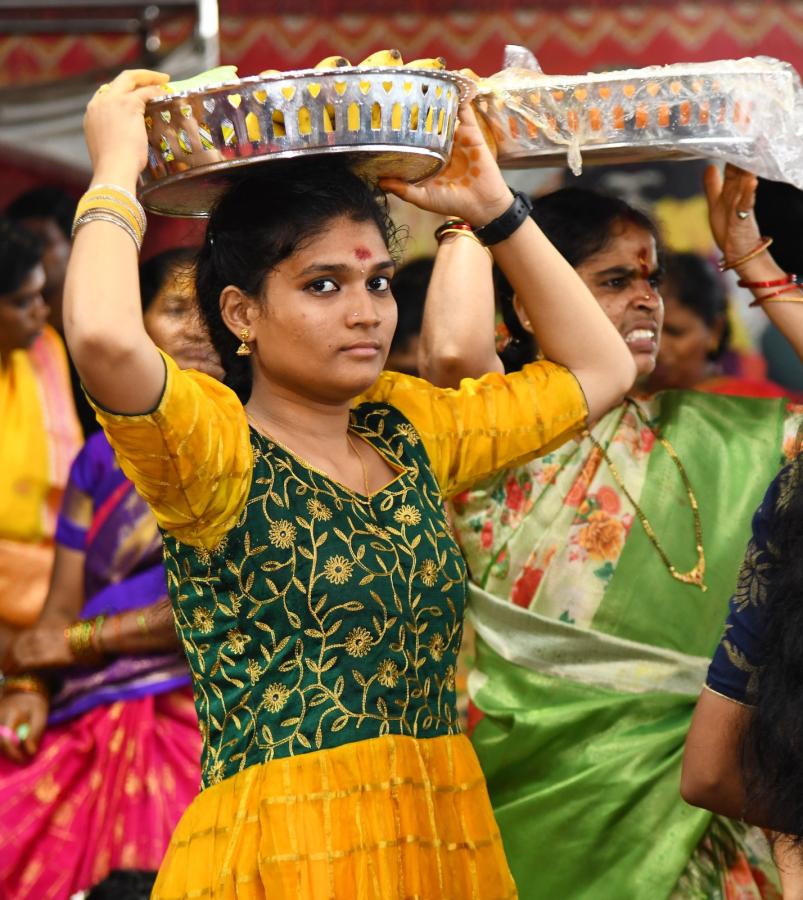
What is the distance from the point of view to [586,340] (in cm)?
252

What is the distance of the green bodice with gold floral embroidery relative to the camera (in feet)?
6.83

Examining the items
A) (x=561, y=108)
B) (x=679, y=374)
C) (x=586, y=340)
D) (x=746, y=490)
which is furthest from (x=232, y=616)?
(x=679, y=374)

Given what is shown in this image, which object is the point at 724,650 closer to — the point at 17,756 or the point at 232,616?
the point at 232,616

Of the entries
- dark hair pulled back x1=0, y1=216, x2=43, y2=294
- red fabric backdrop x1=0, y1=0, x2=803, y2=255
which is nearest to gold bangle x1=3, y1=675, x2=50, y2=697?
dark hair pulled back x1=0, y1=216, x2=43, y2=294

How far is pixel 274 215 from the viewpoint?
223 centimetres

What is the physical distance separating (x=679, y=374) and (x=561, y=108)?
292 cm

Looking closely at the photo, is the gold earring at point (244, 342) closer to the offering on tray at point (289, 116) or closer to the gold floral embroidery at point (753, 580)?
the offering on tray at point (289, 116)

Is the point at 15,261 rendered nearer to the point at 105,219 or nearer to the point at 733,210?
the point at 733,210

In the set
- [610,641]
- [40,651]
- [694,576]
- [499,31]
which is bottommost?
[40,651]

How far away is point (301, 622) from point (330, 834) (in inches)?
11.2

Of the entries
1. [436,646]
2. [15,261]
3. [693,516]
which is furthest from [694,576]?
[15,261]

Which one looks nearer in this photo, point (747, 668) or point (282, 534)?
point (747, 668)

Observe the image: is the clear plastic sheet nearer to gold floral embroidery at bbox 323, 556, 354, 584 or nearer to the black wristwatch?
the black wristwatch

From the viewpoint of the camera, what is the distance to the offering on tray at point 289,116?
2.07 m
